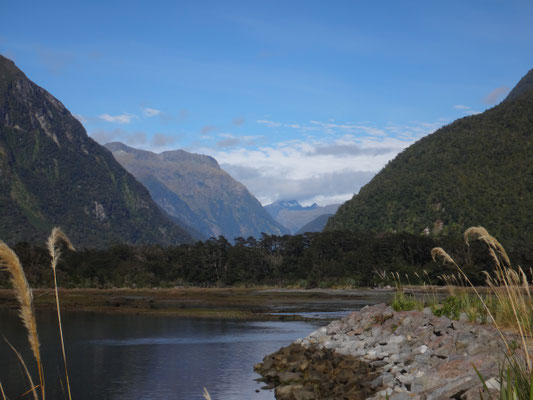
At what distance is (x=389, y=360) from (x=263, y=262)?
67036 mm

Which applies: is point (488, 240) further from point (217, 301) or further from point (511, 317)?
point (217, 301)

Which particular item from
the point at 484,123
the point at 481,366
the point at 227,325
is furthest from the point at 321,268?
the point at 481,366

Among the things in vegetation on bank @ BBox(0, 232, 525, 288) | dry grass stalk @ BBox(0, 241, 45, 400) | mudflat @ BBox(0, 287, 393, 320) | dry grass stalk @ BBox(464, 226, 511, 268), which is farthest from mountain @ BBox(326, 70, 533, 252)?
dry grass stalk @ BBox(0, 241, 45, 400)

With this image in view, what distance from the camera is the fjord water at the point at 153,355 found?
19.6 m

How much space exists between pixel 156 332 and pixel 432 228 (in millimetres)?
72957

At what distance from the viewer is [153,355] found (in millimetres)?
26719

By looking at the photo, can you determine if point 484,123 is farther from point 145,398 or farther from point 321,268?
point 145,398

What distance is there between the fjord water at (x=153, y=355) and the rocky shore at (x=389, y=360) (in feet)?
5.20

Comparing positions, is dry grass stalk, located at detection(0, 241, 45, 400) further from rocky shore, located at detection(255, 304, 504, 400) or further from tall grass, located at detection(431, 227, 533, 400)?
rocky shore, located at detection(255, 304, 504, 400)

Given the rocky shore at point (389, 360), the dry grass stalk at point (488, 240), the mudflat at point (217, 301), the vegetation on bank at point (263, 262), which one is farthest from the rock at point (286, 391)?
the vegetation on bank at point (263, 262)

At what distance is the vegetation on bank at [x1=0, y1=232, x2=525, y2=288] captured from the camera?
74.6 metres

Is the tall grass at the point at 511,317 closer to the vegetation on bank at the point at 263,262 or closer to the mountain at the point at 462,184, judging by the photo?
the vegetation on bank at the point at 263,262

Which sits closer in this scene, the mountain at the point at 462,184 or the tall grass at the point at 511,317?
the tall grass at the point at 511,317

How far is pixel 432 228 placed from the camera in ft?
330
